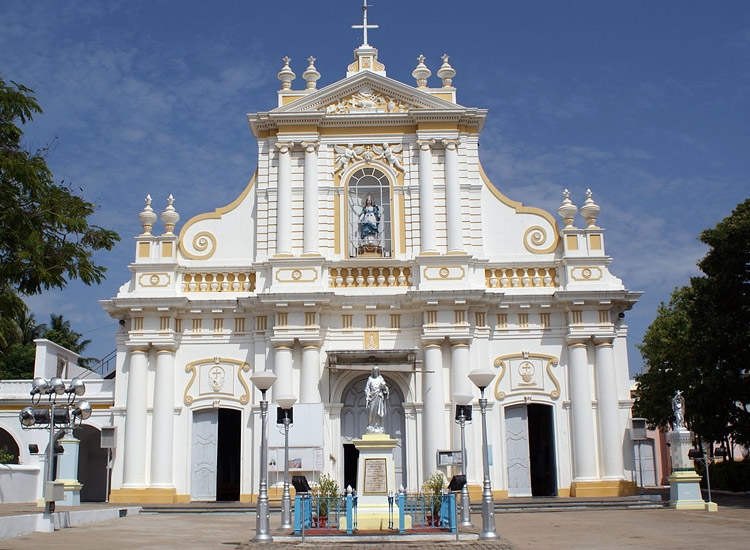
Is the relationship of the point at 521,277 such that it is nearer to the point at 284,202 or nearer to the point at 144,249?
the point at 284,202

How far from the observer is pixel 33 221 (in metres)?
11.9

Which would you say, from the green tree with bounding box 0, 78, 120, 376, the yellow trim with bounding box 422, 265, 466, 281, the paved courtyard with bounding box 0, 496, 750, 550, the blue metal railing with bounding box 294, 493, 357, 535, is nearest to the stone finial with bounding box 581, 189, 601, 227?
the yellow trim with bounding box 422, 265, 466, 281

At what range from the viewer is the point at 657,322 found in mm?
38625

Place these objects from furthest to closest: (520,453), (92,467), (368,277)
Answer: (92,467) → (368,277) → (520,453)

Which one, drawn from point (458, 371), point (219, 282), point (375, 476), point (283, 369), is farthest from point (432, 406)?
point (375, 476)

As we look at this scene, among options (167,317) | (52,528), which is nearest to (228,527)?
(52,528)

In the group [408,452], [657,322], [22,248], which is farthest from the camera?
[657,322]

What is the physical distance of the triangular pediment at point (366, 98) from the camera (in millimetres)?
26734

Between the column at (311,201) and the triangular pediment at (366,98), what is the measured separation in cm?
137

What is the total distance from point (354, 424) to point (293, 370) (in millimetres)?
2499

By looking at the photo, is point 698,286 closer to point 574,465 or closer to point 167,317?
point 574,465

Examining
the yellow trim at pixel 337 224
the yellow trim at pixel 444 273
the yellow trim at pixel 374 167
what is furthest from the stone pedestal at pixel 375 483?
the yellow trim at pixel 374 167

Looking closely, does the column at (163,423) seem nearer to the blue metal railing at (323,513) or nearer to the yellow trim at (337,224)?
the yellow trim at (337,224)

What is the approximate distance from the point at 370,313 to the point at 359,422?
331 centimetres
